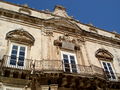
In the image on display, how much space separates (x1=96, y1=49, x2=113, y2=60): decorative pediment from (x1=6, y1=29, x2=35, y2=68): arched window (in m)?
5.16

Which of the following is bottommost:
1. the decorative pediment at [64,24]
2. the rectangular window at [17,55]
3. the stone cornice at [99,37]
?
the rectangular window at [17,55]

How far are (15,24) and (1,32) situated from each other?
142cm

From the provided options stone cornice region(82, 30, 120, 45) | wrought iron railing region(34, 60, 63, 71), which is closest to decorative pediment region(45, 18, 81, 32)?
stone cornice region(82, 30, 120, 45)

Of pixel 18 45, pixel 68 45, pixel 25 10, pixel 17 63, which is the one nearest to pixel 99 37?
pixel 68 45

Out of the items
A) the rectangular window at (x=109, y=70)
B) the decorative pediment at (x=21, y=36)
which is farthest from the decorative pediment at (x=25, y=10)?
the rectangular window at (x=109, y=70)

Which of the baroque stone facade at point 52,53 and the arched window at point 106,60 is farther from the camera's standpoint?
the arched window at point 106,60

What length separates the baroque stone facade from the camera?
927cm

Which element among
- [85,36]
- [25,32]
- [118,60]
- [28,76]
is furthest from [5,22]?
[118,60]

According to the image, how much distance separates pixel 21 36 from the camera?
11.8 meters

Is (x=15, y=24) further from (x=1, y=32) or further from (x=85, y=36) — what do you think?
(x=85, y=36)

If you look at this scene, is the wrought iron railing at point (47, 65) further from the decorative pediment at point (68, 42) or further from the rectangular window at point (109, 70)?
the rectangular window at point (109, 70)

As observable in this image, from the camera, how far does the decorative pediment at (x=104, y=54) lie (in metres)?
13.5

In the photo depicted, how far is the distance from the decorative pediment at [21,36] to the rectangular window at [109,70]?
5547mm

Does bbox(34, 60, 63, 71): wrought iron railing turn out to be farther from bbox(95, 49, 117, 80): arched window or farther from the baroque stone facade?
bbox(95, 49, 117, 80): arched window
